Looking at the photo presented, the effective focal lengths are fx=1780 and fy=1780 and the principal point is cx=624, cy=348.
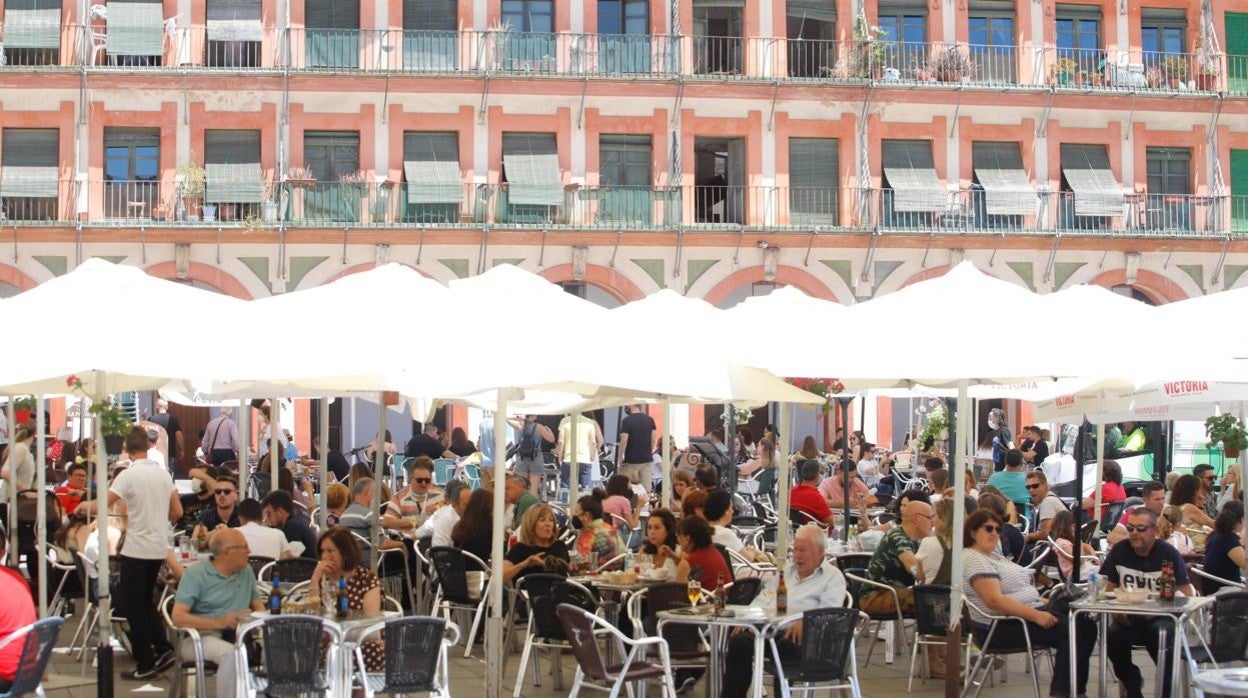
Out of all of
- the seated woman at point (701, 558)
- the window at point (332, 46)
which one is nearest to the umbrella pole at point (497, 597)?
the seated woman at point (701, 558)

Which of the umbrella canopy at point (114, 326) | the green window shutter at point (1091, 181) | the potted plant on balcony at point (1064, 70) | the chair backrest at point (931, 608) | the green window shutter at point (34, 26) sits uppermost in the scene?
the green window shutter at point (34, 26)

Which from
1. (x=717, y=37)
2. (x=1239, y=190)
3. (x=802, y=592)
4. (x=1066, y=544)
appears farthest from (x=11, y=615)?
(x=1239, y=190)

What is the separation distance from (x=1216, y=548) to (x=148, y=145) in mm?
23259

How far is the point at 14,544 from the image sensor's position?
37.8 ft

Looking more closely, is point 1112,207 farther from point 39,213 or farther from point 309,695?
point 309,695

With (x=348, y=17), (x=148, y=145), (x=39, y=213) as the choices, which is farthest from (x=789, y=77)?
(x=39, y=213)

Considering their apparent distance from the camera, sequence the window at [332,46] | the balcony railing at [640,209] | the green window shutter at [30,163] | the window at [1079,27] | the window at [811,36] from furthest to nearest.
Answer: the window at [1079,27] < the window at [811,36] < the window at [332,46] < the balcony railing at [640,209] < the green window shutter at [30,163]

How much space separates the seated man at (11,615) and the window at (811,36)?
25932 millimetres

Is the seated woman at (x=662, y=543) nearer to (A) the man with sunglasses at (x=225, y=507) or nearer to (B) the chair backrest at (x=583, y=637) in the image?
(B) the chair backrest at (x=583, y=637)

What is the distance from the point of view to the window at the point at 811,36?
3269 cm

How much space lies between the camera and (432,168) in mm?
31172

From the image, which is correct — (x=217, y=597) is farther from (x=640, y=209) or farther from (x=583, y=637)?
(x=640, y=209)

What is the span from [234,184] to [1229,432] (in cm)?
2198

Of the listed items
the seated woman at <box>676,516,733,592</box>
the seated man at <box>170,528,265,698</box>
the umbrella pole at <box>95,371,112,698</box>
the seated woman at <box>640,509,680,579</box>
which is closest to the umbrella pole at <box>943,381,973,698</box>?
the seated woman at <box>676,516,733,592</box>
